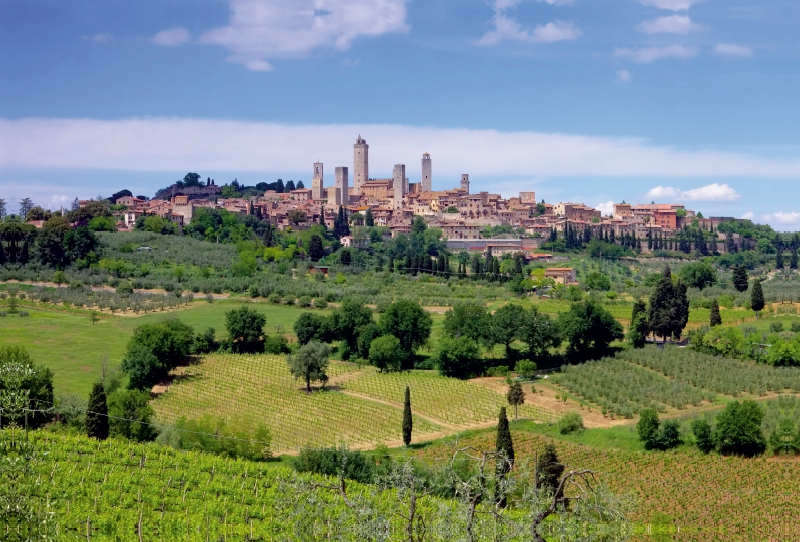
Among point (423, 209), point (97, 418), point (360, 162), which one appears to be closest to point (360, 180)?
point (360, 162)

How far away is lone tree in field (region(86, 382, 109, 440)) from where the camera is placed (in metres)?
26.2

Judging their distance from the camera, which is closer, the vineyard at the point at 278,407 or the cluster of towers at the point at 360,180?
the vineyard at the point at 278,407

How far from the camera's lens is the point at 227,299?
52.8m

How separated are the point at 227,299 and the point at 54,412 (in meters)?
24.3

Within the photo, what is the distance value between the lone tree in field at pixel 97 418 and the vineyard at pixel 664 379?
1823 cm

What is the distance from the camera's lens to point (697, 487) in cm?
2420

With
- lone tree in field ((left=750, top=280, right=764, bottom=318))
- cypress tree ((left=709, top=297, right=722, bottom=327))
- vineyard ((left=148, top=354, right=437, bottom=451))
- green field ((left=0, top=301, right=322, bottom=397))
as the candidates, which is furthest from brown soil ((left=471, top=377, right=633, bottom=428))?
lone tree in field ((left=750, top=280, right=764, bottom=318))

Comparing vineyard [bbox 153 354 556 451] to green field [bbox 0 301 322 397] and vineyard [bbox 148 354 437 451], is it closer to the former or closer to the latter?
vineyard [bbox 148 354 437 451]

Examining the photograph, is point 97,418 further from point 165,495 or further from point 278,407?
point 278,407

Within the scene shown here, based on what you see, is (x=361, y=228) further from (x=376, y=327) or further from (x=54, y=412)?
(x=54, y=412)

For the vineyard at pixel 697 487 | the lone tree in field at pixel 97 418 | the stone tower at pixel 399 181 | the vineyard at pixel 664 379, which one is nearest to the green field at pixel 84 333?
the lone tree in field at pixel 97 418

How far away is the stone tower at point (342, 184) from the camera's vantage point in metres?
119

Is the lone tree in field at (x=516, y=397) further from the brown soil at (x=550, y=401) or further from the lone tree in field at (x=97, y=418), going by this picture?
the lone tree in field at (x=97, y=418)

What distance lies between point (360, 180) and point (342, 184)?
9.74m
